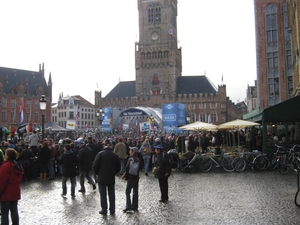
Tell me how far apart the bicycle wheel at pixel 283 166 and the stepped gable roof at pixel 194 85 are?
247 ft

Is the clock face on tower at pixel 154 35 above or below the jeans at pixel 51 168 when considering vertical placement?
above

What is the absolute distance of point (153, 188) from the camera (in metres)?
13.6

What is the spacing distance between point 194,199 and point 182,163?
24.4ft

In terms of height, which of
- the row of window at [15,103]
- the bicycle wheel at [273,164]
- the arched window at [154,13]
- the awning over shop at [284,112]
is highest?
the arched window at [154,13]

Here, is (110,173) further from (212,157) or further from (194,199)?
(212,157)

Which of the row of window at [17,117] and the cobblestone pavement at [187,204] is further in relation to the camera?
the row of window at [17,117]

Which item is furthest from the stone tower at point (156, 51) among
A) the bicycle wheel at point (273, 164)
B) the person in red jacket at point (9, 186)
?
the person in red jacket at point (9, 186)

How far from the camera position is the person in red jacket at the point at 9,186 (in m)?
7.31

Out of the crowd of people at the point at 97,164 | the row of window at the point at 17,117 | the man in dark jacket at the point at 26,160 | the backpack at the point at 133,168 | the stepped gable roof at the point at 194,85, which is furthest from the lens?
the stepped gable roof at the point at 194,85

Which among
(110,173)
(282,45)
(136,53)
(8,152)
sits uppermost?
(136,53)

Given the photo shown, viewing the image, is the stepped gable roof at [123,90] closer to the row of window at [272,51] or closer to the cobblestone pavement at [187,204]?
the row of window at [272,51]

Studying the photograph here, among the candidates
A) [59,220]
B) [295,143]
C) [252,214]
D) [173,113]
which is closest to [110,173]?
[59,220]

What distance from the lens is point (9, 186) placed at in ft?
24.1

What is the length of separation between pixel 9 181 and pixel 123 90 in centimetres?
9112
